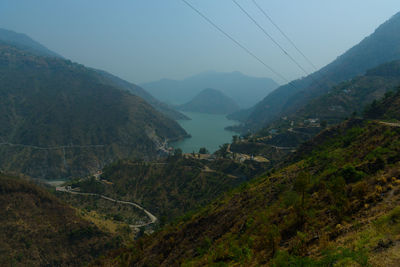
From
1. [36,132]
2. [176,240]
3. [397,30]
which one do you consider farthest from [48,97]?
[397,30]

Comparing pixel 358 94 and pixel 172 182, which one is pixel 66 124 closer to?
pixel 172 182

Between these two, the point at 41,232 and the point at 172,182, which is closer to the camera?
the point at 41,232

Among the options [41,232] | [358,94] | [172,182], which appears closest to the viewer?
[41,232]

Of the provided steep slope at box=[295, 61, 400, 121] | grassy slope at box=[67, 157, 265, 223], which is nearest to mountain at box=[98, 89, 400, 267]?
grassy slope at box=[67, 157, 265, 223]

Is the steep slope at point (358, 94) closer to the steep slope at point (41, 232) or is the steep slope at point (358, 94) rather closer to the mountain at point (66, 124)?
the steep slope at point (41, 232)

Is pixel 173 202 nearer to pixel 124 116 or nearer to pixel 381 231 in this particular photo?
pixel 381 231

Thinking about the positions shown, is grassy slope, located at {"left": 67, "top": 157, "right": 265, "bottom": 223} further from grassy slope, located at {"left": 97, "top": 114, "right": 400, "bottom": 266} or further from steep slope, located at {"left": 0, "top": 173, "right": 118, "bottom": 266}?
grassy slope, located at {"left": 97, "top": 114, "right": 400, "bottom": 266}

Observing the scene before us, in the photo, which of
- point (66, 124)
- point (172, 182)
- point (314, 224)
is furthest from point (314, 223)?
point (66, 124)
